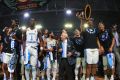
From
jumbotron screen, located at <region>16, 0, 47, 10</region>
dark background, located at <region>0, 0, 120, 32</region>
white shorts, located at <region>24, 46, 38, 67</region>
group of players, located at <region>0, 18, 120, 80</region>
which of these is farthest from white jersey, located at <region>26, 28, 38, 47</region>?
dark background, located at <region>0, 0, 120, 32</region>

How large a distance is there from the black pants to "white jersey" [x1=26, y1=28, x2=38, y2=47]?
1391 millimetres

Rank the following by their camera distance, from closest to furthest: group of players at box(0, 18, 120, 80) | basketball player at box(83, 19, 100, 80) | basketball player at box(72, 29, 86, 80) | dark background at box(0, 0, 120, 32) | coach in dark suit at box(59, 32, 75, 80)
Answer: basketball player at box(83, 19, 100, 80)
group of players at box(0, 18, 120, 80)
basketball player at box(72, 29, 86, 80)
coach in dark suit at box(59, 32, 75, 80)
dark background at box(0, 0, 120, 32)

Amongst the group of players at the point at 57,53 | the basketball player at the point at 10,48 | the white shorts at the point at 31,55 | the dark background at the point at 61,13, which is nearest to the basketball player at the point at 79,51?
the group of players at the point at 57,53

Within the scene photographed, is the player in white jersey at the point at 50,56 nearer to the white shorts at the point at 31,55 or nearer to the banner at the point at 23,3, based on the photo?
the white shorts at the point at 31,55

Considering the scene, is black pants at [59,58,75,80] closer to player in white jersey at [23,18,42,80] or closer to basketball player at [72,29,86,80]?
basketball player at [72,29,86,80]

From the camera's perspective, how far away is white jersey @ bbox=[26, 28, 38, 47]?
12352mm

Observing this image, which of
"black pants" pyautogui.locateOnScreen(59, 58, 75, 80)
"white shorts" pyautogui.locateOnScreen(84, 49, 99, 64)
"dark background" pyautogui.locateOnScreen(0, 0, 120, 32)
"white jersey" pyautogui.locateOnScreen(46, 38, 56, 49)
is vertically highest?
"dark background" pyautogui.locateOnScreen(0, 0, 120, 32)

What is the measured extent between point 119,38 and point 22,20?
8.21 m

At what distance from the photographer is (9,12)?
73.9ft

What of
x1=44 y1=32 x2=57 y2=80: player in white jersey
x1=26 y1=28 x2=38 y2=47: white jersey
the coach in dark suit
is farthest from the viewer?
x1=44 y1=32 x2=57 y2=80: player in white jersey

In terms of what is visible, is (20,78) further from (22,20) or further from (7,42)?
(22,20)

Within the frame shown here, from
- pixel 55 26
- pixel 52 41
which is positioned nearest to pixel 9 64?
pixel 52 41

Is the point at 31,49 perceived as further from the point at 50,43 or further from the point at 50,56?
the point at 50,43

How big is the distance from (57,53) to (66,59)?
0.84 metres
